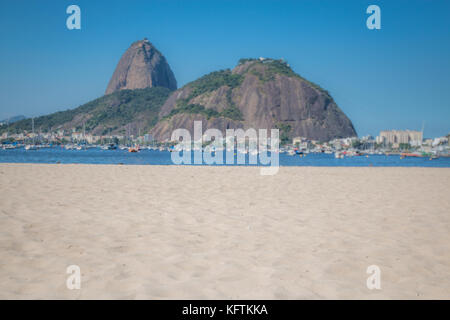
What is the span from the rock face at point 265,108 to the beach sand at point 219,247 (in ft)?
458

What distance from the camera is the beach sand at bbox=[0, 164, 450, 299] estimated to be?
11.6 ft

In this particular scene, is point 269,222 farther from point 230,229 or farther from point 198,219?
point 198,219

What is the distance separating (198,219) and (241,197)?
3.13 meters

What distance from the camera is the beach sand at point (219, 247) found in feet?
11.6

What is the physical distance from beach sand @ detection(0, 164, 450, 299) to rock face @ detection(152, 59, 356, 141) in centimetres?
13953

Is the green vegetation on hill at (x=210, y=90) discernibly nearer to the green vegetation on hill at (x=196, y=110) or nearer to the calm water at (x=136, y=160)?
the green vegetation on hill at (x=196, y=110)

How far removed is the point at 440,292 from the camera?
11.6ft

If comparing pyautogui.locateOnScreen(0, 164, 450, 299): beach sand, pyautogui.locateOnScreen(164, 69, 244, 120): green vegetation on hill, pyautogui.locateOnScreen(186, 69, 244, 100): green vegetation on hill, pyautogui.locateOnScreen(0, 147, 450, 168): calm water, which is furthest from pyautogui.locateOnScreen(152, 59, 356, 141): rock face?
pyautogui.locateOnScreen(0, 164, 450, 299): beach sand

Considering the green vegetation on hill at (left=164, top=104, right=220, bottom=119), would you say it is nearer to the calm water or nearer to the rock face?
the rock face

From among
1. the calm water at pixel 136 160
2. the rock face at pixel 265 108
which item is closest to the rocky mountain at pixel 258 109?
the rock face at pixel 265 108

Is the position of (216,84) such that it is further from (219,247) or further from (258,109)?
(219,247)

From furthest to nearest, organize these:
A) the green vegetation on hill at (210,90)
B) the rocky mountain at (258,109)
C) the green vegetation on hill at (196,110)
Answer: the green vegetation on hill at (196,110) → the green vegetation on hill at (210,90) → the rocky mountain at (258,109)

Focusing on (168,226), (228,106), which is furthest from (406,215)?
(228,106)
